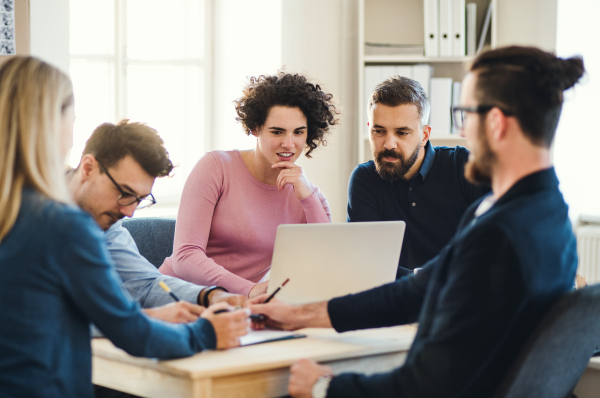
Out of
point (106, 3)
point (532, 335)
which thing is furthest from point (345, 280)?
point (106, 3)

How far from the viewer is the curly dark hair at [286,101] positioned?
7.20 ft

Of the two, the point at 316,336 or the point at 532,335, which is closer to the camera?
the point at 532,335

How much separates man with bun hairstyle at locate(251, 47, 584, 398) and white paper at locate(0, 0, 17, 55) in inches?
91.2

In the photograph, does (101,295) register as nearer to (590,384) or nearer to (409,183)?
(409,183)

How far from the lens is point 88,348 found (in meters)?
1.15

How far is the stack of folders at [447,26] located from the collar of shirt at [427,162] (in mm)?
1136

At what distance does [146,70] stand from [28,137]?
294cm

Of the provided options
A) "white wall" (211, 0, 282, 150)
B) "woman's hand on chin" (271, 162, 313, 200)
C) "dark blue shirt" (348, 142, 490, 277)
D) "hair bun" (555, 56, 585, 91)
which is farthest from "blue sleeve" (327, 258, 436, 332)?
"white wall" (211, 0, 282, 150)

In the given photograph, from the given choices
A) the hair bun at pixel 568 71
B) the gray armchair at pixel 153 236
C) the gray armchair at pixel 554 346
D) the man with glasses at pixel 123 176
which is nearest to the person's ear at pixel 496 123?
the hair bun at pixel 568 71

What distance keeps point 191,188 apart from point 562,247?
4.22ft

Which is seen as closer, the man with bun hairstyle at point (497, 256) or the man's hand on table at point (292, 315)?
the man with bun hairstyle at point (497, 256)

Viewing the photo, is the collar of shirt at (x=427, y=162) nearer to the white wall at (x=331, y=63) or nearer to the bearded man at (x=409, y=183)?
the bearded man at (x=409, y=183)

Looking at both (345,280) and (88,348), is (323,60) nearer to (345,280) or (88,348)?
(345,280)

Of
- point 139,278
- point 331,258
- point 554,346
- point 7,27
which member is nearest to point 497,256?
point 554,346
